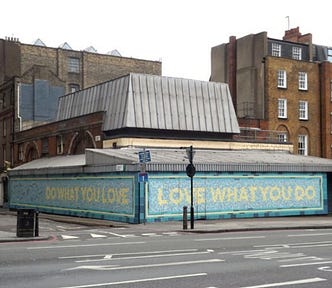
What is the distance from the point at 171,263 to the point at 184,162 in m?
17.1

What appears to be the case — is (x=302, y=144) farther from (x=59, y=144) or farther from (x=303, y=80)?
(x=59, y=144)

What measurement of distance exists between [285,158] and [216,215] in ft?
27.8

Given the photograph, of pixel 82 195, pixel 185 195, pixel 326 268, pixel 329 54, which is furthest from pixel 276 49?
pixel 326 268

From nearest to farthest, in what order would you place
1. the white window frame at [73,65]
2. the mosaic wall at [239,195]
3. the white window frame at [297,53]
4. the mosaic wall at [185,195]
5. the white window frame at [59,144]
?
the mosaic wall at [185,195] → the mosaic wall at [239,195] → the white window frame at [59,144] → the white window frame at [297,53] → the white window frame at [73,65]

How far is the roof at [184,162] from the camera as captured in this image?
29875 mm

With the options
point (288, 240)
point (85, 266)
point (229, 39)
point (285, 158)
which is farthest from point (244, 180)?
point (229, 39)

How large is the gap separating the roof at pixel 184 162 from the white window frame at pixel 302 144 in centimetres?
1470

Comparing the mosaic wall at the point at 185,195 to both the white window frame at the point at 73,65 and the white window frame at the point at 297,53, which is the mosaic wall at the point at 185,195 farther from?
the white window frame at the point at 73,65

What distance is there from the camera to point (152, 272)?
1195cm

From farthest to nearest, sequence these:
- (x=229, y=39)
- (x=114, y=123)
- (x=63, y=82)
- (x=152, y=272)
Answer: (x=63, y=82) < (x=229, y=39) < (x=114, y=123) < (x=152, y=272)

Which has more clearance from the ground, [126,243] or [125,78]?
[125,78]

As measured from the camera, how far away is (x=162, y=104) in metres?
40.1

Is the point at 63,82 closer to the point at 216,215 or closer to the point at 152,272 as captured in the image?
the point at 216,215

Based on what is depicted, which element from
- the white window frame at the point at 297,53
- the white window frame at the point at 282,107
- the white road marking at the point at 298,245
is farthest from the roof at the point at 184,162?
the white window frame at the point at 297,53
